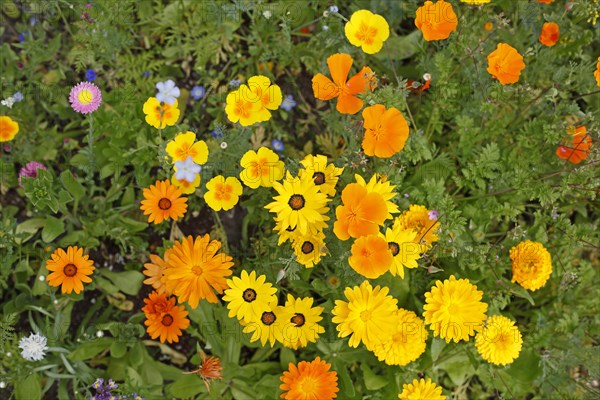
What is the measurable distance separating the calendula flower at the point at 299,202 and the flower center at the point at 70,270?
1032 millimetres

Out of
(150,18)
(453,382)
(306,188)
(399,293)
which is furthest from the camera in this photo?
(150,18)

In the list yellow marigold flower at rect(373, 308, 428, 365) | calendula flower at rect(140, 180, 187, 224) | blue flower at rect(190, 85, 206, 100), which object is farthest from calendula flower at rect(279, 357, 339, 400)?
blue flower at rect(190, 85, 206, 100)

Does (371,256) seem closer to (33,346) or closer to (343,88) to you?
(343,88)

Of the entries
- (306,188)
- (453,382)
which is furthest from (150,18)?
(453,382)

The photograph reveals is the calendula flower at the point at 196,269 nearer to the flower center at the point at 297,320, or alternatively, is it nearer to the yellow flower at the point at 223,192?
the yellow flower at the point at 223,192

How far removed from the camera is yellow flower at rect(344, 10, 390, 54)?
2613 millimetres

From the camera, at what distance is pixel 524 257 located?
2.48 m

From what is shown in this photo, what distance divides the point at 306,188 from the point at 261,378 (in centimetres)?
121

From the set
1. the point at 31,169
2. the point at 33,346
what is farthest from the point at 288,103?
the point at 33,346

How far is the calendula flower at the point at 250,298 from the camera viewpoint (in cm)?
235

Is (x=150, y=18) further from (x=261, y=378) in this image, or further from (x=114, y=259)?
→ (x=261, y=378)

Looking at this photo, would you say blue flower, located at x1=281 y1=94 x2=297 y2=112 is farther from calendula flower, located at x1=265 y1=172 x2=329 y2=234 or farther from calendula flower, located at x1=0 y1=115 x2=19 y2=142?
calendula flower, located at x1=0 y1=115 x2=19 y2=142

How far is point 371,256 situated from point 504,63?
110cm

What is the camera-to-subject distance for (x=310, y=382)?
2.35 meters
